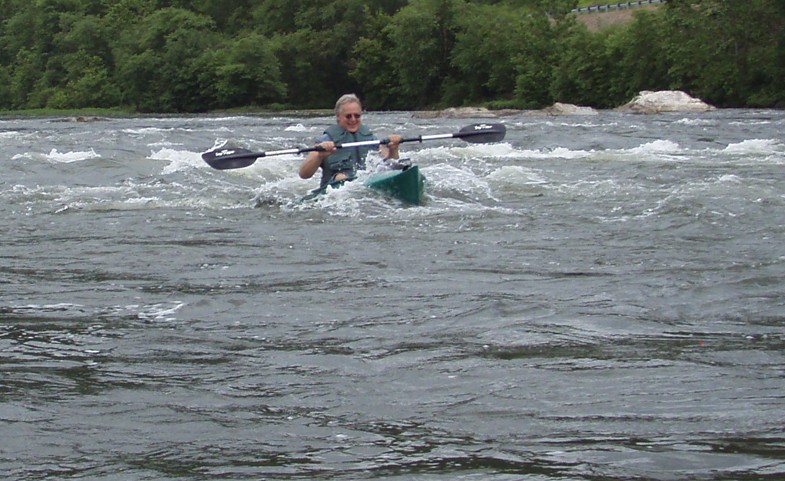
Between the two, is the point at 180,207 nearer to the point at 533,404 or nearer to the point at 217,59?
the point at 533,404

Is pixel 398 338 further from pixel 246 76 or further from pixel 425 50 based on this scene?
pixel 246 76

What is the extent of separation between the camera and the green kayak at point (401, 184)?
10.5 metres

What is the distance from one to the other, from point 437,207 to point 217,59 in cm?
5734

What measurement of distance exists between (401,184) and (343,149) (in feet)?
2.79

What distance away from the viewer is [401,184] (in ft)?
34.4

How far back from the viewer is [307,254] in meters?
8.00

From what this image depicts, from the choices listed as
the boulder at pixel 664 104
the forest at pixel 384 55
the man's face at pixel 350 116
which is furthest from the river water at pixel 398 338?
the forest at pixel 384 55

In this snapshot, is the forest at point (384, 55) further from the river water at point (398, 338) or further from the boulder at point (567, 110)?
the river water at point (398, 338)

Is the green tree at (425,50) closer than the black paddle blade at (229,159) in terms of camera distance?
No

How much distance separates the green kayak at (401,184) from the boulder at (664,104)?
83.3 ft

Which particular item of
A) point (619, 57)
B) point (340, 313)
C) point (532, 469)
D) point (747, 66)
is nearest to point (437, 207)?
point (340, 313)

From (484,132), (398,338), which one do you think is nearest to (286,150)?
(484,132)

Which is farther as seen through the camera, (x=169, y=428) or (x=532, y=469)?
(x=169, y=428)

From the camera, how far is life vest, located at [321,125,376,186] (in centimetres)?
1094
